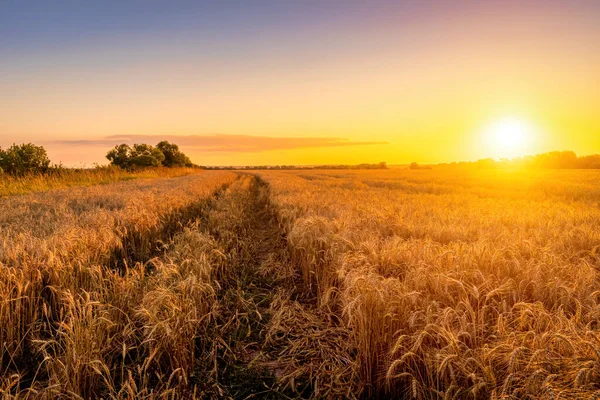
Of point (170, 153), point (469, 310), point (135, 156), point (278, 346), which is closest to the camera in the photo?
point (469, 310)

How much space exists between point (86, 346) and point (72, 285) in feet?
4.42

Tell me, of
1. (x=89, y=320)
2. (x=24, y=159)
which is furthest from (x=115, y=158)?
(x=89, y=320)

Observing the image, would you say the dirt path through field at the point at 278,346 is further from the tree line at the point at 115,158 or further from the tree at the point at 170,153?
the tree at the point at 170,153

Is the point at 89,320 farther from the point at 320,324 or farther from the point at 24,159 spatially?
the point at 24,159

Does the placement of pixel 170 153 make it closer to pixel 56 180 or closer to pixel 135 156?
pixel 135 156

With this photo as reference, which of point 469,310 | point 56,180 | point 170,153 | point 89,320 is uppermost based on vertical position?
point 170,153

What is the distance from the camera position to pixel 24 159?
23125 millimetres

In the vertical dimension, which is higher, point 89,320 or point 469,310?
point 469,310

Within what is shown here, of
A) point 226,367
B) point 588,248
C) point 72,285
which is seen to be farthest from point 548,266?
point 72,285

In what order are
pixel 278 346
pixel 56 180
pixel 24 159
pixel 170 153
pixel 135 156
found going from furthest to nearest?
pixel 170 153
pixel 135 156
pixel 24 159
pixel 56 180
pixel 278 346

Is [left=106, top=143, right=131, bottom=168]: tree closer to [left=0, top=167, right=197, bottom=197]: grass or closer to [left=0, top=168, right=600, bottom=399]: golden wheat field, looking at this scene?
[left=0, top=167, right=197, bottom=197]: grass

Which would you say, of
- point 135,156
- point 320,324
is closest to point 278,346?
point 320,324

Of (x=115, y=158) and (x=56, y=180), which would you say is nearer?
(x=56, y=180)

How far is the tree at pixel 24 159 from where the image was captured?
2280cm
